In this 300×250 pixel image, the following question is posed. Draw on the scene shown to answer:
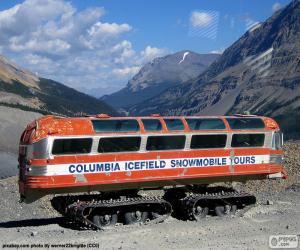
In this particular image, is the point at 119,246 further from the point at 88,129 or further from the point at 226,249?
the point at 88,129

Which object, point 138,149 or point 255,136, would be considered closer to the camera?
point 138,149

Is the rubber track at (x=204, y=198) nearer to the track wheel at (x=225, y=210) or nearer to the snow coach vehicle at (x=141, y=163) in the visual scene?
the snow coach vehicle at (x=141, y=163)

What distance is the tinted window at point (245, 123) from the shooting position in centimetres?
1970

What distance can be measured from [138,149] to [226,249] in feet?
16.7

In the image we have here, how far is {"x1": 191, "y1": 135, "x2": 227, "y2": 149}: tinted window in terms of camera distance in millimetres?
18797

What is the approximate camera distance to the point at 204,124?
19.1 metres

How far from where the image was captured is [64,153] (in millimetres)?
16828

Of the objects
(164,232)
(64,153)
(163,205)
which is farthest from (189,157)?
(64,153)

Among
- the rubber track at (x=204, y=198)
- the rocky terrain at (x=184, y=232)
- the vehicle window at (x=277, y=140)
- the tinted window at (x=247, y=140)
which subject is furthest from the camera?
the vehicle window at (x=277, y=140)

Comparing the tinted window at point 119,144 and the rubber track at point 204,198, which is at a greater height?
the tinted window at point 119,144

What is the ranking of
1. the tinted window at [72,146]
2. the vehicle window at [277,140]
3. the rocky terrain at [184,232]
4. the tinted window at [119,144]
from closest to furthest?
the rocky terrain at [184,232] < the tinted window at [72,146] < the tinted window at [119,144] < the vehicle window at [277,140]

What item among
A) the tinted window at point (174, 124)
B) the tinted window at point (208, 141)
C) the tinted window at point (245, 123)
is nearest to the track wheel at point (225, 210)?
the tinted window at point (208, 141)

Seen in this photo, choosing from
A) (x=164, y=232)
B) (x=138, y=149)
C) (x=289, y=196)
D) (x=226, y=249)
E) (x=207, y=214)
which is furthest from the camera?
(x=289, y=196)

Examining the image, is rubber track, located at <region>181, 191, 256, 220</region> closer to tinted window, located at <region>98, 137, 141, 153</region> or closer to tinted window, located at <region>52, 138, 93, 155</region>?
tinted window, located at <region>98, 137, 141, 153</region>
